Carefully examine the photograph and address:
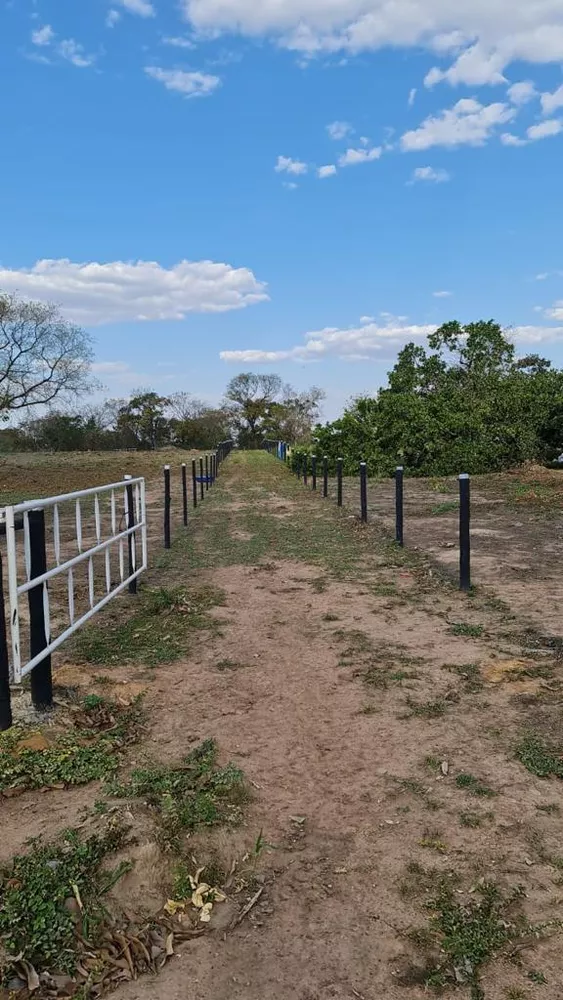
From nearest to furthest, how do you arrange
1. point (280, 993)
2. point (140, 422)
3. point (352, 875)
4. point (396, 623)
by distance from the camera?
1. point (280, 993)
2. point (352, 875)
3. point (396, 623)
4. point (140, 422)

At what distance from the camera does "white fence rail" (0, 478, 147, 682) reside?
336 cm

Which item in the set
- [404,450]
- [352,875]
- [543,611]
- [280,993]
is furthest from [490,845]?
[404,450]

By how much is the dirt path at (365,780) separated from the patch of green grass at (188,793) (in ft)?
0.35

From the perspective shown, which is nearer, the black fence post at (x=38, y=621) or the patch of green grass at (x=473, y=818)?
the patch of green grass at (x=473, y=818)

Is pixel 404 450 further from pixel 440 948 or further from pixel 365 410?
pixel 440 948

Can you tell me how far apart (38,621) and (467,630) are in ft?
10.5

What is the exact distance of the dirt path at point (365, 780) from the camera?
194 centimetres

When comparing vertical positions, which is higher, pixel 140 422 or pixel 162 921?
pixel 140 422

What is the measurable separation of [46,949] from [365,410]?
22617 mm

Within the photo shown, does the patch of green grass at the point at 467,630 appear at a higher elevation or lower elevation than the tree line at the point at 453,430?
lower

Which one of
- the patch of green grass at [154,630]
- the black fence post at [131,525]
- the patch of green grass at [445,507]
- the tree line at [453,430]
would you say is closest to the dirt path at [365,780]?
the patch of green grass at [154,630]

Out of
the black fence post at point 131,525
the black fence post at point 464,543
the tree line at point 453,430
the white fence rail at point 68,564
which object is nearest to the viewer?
the white fence rail at point 68,564

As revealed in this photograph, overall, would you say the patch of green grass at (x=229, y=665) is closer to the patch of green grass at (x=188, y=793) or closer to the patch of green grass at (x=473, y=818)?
the patch of green grass at (x=188, y=793)

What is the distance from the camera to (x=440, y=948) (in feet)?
6.50
